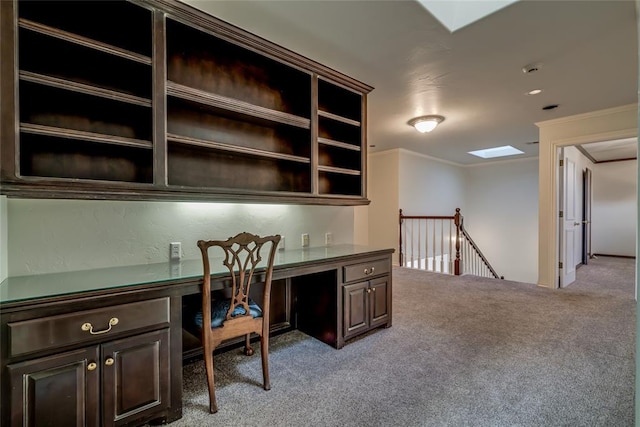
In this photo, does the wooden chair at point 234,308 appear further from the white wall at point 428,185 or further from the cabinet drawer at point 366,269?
the white wall at point 428,185

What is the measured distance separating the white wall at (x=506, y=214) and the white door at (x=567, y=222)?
2.05 metres

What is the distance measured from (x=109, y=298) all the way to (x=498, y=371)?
247 centimetres

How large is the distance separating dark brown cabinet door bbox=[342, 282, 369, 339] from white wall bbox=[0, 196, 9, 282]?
2.09 m

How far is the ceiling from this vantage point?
1.89 metres

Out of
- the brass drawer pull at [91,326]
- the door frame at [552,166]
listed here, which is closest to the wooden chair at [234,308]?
the brass drawer pull at [91,326]

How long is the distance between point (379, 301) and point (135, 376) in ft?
6.37

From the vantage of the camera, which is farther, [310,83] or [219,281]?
[310,83]

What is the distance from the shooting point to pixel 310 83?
Answer: 250 cm

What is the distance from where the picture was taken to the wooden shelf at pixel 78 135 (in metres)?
1.44

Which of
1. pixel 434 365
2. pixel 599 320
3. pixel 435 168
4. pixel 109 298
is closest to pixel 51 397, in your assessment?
pixel 109 298

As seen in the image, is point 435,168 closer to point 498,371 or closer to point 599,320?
point 599,320

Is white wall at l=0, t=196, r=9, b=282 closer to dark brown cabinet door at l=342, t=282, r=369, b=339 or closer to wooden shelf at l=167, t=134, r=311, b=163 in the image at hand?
wooden shelf at l=167, t=134, r=311, b=163

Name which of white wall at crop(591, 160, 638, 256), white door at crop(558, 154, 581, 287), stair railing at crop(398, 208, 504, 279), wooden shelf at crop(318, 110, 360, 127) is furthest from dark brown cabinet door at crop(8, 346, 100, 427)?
white wall at crop(591, 160, 638, 256)

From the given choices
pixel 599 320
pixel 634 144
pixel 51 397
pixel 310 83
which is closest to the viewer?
Answer: pixel 51 397
